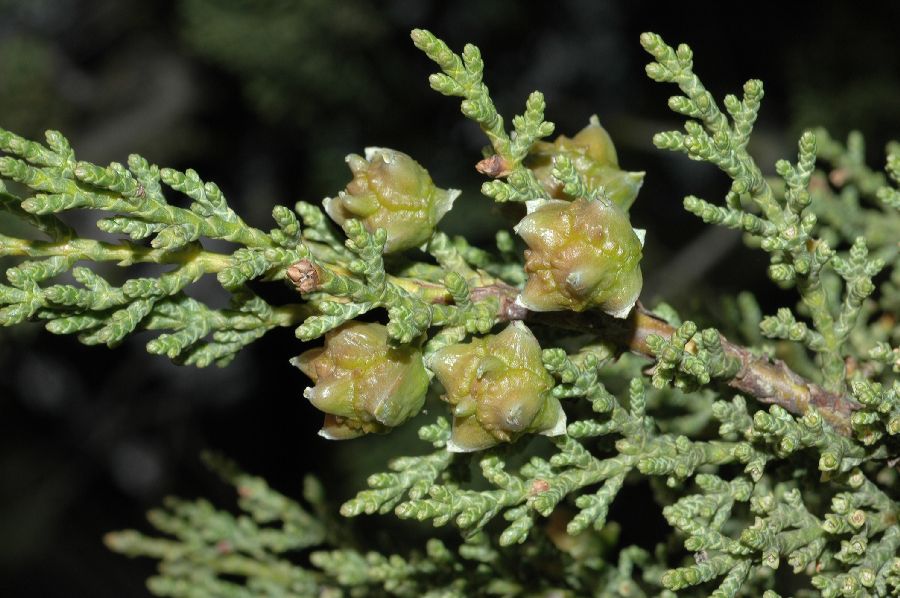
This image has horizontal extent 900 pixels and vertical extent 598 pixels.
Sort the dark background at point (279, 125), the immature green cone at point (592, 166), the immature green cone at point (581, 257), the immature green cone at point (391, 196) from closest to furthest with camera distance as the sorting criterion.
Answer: the immature green cone at point (581, 257) → the immature green cone at point (391, 196) → the immature green cone at point (592, 166) → the dark background at point (279, 125)

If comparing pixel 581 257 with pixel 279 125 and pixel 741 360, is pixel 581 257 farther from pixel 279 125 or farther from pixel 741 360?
pixel 279 125

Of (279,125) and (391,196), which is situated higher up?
(279,125)

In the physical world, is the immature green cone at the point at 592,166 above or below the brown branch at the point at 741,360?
above

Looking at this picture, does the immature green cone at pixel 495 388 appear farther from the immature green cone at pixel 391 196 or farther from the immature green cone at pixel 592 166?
the immature green cone at pixel 592 166

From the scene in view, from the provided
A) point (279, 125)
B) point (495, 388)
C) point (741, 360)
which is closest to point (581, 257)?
point (495, 388)

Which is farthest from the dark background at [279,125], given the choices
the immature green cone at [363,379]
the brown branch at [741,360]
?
the immature green cone at [363,379]

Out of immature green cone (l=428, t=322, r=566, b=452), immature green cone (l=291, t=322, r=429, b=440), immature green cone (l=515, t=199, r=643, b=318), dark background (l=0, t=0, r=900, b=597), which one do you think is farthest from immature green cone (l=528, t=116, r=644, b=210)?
dark background (l=0, t=0, r=900, b=597)
